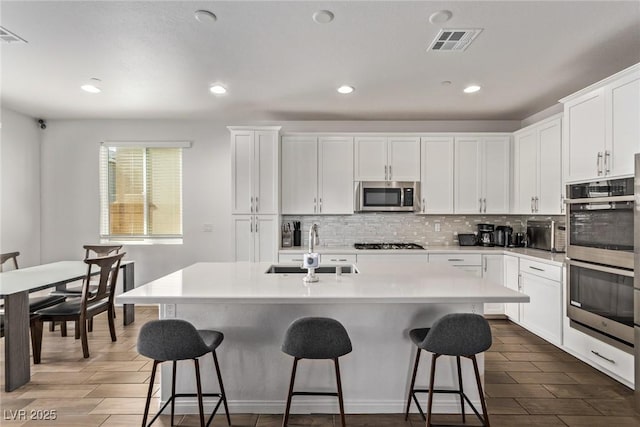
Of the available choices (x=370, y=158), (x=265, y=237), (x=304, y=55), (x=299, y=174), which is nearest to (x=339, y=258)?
(x=265, y=237)

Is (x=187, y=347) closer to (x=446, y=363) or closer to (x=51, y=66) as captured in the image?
(x=446, y=363)

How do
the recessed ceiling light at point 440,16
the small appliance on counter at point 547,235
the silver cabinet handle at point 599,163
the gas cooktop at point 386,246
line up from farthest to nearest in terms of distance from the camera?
1. the gas cooktop at point 386,246
2. the small appliance on counter at point 547,235
3. the silver cabinet handle at point 599,163
4. the recessed ceiling light at point 440,16

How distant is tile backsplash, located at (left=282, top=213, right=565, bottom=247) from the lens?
4.95 m

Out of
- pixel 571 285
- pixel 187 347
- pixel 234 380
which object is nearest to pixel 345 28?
pixel 187 347

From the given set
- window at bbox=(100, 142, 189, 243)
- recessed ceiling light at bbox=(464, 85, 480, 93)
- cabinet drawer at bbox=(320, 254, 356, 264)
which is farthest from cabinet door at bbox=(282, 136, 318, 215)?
recessed ceiling light at bbox=(464, 85, 480, 93)

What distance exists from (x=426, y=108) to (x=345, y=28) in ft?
7.40

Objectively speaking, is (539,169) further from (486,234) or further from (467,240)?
(467,240)

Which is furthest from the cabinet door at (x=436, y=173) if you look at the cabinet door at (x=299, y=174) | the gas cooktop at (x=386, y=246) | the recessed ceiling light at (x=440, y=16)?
the recessed ceiling light at (x=440, y=16)

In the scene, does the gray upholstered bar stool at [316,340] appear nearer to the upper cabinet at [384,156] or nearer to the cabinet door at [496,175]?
the upper cabinet at [384,156]

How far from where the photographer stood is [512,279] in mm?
4148

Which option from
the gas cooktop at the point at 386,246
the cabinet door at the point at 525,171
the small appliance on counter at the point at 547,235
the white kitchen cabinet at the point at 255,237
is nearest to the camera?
the small appliance on counter at the point at 547,235

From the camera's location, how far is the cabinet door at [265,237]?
4410 millimetres

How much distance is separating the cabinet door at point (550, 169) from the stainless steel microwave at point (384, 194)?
4.65ft

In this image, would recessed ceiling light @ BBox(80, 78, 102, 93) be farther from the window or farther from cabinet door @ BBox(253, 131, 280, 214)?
cabinet door @ BBox(253, 131, 280, 214)
